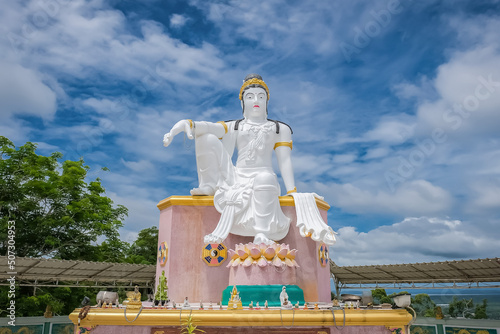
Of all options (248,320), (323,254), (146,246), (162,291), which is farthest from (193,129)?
(146,246)

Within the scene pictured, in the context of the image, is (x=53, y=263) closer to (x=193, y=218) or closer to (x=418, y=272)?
(x=193, y=218)

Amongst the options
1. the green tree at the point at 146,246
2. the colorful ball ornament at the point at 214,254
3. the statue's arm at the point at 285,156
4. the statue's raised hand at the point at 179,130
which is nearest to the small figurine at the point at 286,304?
the colorful ball ornament at the point at 214,254

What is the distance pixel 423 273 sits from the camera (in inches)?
514

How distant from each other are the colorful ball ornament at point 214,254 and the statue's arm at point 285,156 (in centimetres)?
230

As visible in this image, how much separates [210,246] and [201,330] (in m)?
3.10

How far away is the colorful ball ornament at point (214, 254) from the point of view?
941 centimetres

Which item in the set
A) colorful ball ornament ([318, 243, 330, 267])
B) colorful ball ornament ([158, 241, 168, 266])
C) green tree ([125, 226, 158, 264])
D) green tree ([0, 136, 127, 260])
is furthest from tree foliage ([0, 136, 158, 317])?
colorful ball ornament ([318, 243, 330, 267])

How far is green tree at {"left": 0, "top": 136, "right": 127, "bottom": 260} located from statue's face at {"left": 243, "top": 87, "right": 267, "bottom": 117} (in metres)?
9.94

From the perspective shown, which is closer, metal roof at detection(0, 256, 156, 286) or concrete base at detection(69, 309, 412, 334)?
concrete base at detection(69, 309, 412, 334)

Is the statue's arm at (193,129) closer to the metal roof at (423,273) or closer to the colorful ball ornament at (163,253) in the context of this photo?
the colorful ball ornament at (163,253)

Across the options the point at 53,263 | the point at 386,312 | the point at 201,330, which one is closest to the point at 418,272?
the point at 386,312

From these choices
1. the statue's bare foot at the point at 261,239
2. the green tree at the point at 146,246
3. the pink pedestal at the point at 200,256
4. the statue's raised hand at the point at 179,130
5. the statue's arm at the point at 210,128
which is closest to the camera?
the statue's bare foot at the point at 261,239

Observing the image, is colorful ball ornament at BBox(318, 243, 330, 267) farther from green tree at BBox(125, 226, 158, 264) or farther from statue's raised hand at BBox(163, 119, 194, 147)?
green tree at BBox(125, 226, 158, 264)

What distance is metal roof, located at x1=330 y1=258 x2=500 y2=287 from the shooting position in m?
11.3
